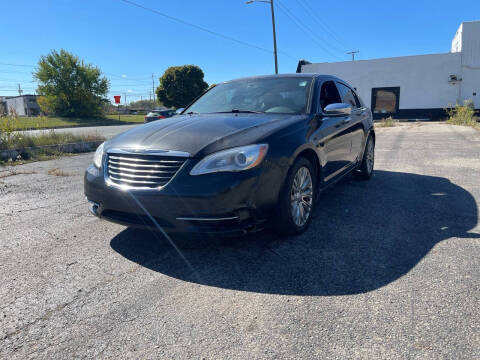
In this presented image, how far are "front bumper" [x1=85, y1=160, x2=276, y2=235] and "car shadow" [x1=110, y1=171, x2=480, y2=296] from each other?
1.02 feet

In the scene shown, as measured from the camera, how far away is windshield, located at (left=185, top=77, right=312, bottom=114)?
13.3 ft

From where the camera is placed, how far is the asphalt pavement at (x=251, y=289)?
6.38ft

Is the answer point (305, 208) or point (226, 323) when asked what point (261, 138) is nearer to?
point (305, 208)

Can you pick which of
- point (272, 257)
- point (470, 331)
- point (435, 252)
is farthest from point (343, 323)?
point (435, 252)

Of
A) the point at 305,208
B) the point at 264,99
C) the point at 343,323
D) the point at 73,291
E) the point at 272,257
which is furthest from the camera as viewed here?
the point at 264,99

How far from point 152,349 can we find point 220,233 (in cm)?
102

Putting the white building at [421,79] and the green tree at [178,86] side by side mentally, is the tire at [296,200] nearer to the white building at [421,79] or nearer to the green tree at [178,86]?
the white building at [421,79]

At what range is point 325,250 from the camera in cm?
313

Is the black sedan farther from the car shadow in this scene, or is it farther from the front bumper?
the car shadow

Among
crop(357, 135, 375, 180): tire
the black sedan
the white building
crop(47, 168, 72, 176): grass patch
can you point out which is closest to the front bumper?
the black sedan

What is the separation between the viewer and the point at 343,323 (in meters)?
2.11

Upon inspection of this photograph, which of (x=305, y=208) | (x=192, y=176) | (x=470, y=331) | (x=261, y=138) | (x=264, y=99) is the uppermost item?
(x=264, y=99)

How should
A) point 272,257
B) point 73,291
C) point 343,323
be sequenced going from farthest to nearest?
point 272,257 < point 73,291 < point 343,323

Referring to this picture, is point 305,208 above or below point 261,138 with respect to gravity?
below
